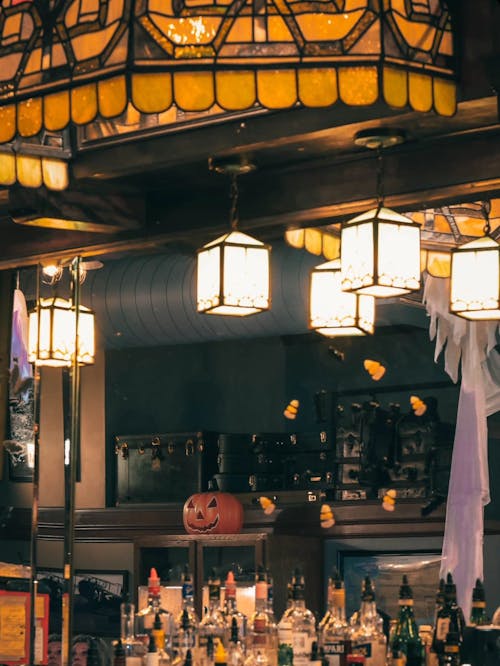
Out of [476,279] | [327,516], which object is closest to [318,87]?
[476,279]

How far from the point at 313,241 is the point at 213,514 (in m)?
2.69

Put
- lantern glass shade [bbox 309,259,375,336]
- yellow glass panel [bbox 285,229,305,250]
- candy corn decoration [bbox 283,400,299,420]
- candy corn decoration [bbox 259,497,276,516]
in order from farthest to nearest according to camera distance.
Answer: candy corn decoration [bbox 283,400,299,420] < candy corn decoration [bbox 259,497,276,516] < yellow glass panel [bbox 285,229,305,250] < lantern glass shade [bbox 309,259,375,336]

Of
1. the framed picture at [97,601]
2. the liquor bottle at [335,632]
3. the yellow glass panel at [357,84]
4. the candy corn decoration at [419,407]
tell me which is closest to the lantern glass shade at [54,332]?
the candy corn decoration at [419,407]

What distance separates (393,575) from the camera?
7598mm

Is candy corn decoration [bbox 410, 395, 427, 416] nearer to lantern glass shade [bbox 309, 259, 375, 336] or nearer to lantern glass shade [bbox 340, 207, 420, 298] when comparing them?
lantern glass shade [bbox 309, 259, 375, 336]

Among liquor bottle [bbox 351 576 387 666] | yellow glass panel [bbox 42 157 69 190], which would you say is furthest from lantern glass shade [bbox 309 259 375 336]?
liquor bottle [bbox 351 576 387 666]

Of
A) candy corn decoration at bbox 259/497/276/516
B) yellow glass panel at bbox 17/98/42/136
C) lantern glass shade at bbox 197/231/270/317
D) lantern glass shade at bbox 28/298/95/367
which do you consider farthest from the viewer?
candy corn decoration at bbox 259/497/276/516

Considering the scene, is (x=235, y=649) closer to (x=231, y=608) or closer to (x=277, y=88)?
(x=231, y=608)

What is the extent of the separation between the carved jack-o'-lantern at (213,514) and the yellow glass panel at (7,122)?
4218mm

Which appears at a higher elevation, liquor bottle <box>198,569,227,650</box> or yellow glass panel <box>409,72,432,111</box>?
yellow glass panel <box>409,72,432,111</box>

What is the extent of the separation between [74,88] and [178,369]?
5.54 m

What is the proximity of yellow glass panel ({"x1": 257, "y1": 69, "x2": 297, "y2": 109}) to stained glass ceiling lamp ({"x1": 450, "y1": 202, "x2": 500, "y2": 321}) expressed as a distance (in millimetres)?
1331

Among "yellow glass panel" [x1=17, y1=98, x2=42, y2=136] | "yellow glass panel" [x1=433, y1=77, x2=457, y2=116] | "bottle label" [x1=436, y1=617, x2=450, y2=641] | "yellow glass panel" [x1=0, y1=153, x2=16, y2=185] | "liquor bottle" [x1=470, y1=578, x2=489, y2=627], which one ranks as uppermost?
"yellow glass panel" [x1=0, y1=153, x2=16, y2=185]

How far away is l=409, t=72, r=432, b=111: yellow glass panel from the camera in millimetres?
3570
